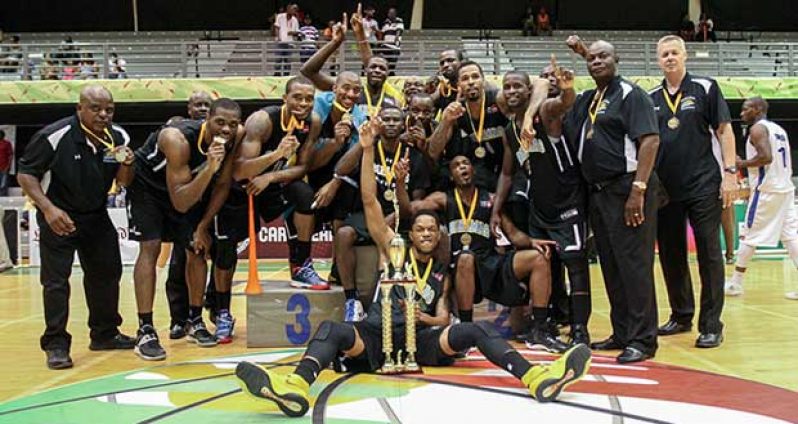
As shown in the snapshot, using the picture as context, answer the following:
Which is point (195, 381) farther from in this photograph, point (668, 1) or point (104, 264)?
point (668, 1)

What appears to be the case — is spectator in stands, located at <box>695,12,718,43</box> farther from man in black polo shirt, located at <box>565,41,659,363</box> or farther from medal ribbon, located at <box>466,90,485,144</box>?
man in black polo shirt, located at <box>565,41,659,363</box>

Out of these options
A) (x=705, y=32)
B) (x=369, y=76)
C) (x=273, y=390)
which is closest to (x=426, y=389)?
(x=273, y=390)

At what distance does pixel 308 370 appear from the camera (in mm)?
3855

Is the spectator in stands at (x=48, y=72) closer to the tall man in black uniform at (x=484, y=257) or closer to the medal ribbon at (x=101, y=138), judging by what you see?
the medal ribbon at (x=101, y=138)

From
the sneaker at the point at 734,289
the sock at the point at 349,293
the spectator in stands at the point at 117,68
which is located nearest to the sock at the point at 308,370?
the sock at the point at 349,293

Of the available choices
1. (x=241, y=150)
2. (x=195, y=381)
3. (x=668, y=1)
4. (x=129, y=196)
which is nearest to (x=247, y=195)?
(x=241, y=150)

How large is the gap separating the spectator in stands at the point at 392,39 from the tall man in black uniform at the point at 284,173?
1207 centimetres

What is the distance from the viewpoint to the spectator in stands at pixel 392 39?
61.0ft

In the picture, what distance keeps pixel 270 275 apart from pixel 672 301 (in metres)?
6.01

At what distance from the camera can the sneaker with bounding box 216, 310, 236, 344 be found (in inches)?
236

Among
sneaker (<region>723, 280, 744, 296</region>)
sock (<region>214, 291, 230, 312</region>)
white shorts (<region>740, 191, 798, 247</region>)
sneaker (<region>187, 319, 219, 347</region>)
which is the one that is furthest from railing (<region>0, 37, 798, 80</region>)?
sneaker (<region>187, 319, 219, 347</region>)

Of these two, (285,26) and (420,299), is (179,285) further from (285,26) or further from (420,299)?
(285,26)

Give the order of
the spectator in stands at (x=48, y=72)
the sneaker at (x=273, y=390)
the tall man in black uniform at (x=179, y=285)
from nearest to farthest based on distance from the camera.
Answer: the sneaker at (x=273, y=390), the tall man in black uniform at (x=179, y=285), the spectator in stands at (x=48, y=72)

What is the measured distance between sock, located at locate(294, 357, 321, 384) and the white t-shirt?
17312mm
